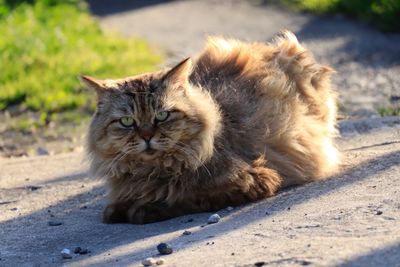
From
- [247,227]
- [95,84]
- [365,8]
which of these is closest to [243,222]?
[247,227]

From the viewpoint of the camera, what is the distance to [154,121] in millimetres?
5684

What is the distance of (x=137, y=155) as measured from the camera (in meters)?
5.73

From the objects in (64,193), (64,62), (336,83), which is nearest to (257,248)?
(64,193)

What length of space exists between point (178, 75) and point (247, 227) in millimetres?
1199

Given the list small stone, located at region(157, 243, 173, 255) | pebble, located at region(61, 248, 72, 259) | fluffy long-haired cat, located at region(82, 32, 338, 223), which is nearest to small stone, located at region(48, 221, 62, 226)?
fluffy long-haired cat, located at region(82, 32, 338, 223)

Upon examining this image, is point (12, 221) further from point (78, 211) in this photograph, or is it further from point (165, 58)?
point (165, 58)

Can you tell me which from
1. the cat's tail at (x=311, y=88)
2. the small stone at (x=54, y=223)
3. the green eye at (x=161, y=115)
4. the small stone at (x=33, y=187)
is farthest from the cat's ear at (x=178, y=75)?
the small stone at (x=33, y=187)

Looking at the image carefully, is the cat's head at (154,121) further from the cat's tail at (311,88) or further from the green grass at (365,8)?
the green grass at (365,8)

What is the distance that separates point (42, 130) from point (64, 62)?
258cm

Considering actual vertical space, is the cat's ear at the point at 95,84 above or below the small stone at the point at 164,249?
above

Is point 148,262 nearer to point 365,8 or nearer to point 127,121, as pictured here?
point 127,121

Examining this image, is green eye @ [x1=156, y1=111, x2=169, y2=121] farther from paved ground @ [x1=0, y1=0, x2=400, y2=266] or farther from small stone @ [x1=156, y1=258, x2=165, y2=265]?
small stone @ [x1=156, y1=258, x2=165, y2=265]

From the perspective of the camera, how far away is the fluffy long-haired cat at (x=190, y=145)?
5707 mm

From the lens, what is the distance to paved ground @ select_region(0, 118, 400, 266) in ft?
14.5
